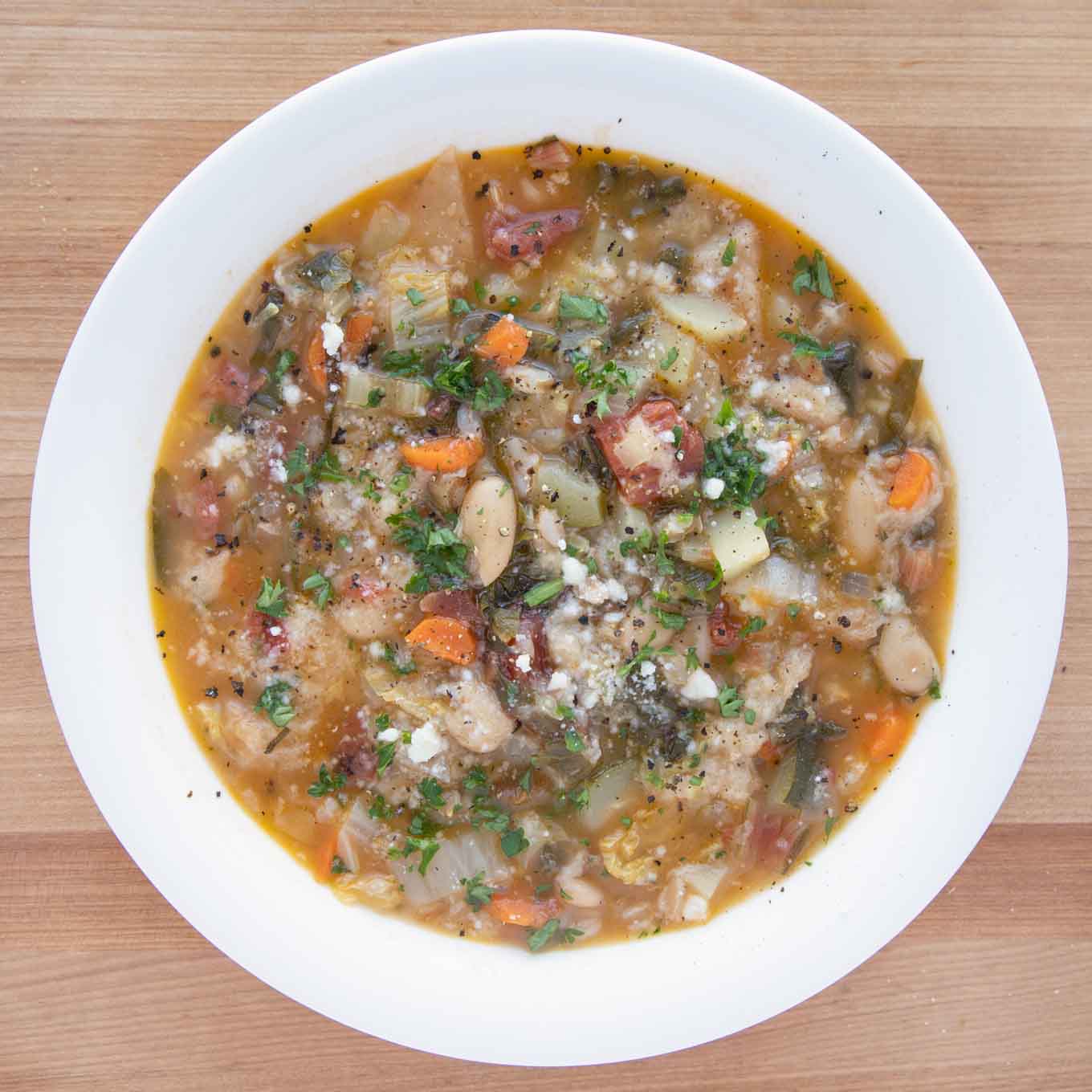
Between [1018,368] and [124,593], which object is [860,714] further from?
[124,593]

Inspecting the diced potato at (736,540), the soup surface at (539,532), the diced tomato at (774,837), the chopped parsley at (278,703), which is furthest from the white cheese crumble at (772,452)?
the chopped parsley at (278,703)

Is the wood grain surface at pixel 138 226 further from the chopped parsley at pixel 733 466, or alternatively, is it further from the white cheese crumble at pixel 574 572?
the white cheese crumble at pixel 574 572

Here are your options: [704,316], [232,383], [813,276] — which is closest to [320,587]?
[232,383]

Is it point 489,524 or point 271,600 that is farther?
point 271,600

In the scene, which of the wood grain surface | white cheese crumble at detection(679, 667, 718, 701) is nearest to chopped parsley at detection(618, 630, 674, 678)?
white cheese crumble at detection(679, 667, 718, 701)

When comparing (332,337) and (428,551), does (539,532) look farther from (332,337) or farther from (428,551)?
(332,337)

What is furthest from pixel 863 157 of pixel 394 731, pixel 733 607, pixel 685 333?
pixel 394 731
